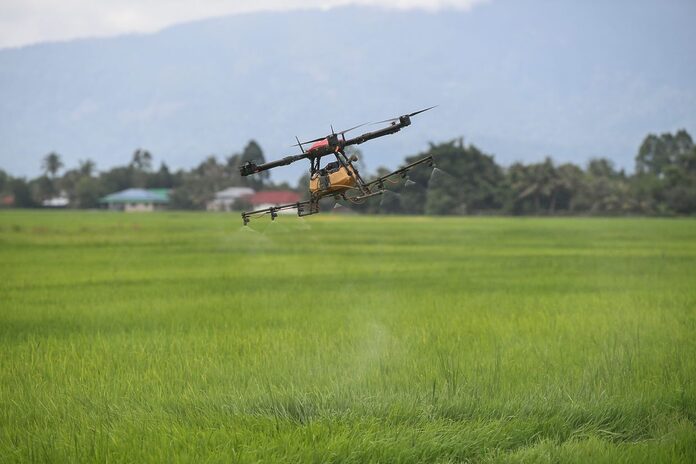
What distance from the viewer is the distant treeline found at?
8.52 meters

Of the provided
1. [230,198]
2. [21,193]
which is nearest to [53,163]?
[21,193]

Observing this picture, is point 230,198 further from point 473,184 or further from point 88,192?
point 88,192

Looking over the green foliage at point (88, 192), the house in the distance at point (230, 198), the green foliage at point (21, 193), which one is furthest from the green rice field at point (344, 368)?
the green foliage at point (21, 193)

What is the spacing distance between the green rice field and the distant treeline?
1772 millimetres

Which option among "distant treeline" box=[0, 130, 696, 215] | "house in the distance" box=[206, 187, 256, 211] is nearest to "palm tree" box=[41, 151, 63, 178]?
"distant treeline" box=[0, 130, 696, 215]

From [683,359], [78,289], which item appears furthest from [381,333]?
[78,289]

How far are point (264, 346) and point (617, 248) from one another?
26792 mm

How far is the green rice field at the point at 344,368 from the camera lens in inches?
310

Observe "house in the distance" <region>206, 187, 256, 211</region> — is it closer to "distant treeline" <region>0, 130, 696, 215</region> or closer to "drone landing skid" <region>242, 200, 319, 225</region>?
"distant treeline" <region>0, 130, 696, 215</region>

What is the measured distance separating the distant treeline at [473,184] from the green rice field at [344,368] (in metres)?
1.77

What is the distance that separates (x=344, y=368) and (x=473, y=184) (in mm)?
3745

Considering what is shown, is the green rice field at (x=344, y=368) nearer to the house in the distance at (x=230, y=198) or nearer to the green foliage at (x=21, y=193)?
the house in the distance at (x=230, y=198)

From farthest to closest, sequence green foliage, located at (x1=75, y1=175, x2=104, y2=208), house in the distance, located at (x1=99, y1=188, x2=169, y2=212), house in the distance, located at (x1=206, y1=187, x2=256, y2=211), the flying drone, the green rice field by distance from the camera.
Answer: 1. green foliage, located at (x1=75, y1=175, x2=104, y2=208)
2. house in the distance, located at (x1=99, y1=188, x2=169, y2=212)
3. house in the distance, located at (x1=206, y1=187, x2=256, y2=211)
4. the green rice field
5. the flying drone

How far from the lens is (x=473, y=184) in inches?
513
